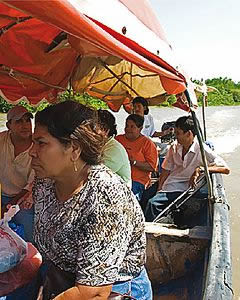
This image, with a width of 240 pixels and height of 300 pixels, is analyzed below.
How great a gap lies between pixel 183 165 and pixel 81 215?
301 cm

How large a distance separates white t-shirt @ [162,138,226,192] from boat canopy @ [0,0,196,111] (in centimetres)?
52

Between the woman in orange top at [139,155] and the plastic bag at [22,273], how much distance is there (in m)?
2.85

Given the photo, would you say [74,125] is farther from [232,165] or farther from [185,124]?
[232,165]

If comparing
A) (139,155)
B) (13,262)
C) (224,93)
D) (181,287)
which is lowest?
(224,93)

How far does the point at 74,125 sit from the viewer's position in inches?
63.5

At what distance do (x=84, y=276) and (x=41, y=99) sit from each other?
4.31m

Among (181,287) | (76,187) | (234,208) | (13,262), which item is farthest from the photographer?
(234,208)

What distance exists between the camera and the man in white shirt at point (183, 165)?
4.27 metres

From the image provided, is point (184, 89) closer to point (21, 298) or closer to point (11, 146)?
point (21, 298)

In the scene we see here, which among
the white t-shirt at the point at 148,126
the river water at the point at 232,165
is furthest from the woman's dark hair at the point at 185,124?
the white t-shirt at the point at 148,126

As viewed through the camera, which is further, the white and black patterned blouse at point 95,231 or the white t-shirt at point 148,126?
the white t-shirt at point 148,126

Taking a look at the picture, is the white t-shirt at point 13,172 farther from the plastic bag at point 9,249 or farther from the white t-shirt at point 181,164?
the plastic bag at point 9,249

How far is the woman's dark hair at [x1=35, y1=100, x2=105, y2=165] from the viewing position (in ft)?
5.30

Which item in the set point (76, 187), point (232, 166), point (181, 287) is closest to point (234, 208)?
point (232, 166)
